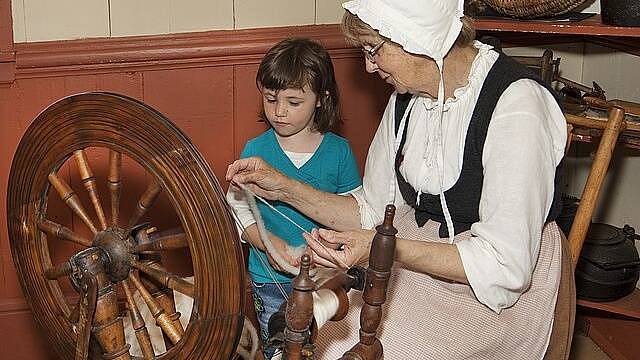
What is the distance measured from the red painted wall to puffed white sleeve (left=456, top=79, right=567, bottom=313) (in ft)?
3.34

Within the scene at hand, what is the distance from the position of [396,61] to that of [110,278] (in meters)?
0.68

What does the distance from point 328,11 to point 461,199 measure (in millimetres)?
1004

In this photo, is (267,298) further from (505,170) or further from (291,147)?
(505,170)

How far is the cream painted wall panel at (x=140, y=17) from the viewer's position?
264 centimetres

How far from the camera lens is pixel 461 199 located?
1979 mm

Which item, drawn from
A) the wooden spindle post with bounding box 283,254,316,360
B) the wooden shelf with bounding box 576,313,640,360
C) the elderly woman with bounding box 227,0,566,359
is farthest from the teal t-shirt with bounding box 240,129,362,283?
the wooden shelf with bounding box 576,313,640,360

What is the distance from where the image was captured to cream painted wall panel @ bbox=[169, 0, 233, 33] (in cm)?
268

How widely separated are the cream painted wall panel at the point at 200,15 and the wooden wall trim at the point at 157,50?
2cm

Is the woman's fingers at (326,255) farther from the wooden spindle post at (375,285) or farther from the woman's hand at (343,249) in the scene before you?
the wooden spindle post at (375,285)

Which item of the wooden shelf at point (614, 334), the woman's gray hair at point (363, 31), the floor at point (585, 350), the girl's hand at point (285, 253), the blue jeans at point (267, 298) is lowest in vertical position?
the floor at point (585, 350)

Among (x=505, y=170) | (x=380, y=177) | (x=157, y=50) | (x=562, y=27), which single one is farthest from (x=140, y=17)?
(x=505, y=170)

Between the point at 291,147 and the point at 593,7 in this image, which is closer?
the point at 291,147

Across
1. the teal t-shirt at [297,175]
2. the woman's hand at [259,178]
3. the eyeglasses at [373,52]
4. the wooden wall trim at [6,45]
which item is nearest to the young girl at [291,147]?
the teal t-shirt at [297,175]

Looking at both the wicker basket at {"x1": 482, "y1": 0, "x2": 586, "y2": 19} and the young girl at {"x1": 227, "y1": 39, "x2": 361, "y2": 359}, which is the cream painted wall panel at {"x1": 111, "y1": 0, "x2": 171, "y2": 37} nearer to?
the young girl at {"x1": 227, "y1": 39, "x2": 361, "y2": 359}
